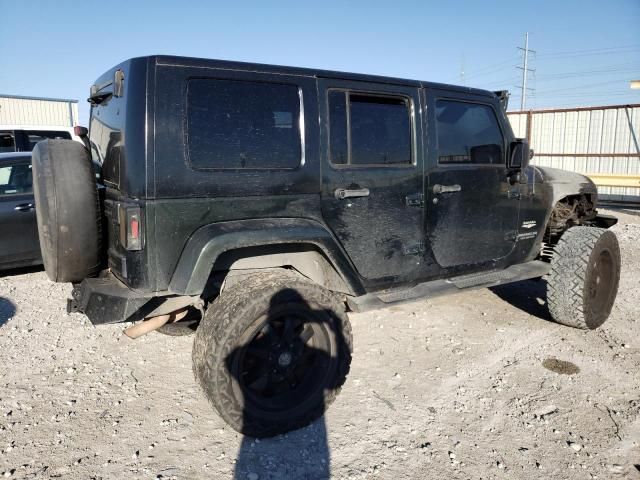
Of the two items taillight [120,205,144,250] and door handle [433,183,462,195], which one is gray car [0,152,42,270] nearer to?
taillight [120,205,144,250]

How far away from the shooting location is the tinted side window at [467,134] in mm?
3631

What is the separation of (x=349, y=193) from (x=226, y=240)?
90cm

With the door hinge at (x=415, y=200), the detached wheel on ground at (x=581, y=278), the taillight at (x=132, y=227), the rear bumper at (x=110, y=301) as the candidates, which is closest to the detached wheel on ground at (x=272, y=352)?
the rear bumper at (x=110, y=301)

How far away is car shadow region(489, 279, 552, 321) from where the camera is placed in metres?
5.07

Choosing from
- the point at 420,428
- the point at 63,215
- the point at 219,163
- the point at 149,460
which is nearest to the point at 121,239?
the point at 63,215

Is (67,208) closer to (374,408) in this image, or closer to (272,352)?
(272,352)

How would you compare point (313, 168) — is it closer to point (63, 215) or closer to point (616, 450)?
point (63, 215)

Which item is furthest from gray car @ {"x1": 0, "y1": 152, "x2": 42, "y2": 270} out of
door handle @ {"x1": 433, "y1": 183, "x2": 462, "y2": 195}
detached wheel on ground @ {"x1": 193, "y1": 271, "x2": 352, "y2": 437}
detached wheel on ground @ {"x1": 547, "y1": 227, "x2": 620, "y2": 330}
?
detached wheel on ground @ {"x1": 547, "y1": 227, "x2": 620, "y2": 330}

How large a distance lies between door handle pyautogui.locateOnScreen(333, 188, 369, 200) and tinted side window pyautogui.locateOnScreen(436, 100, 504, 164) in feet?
2.59

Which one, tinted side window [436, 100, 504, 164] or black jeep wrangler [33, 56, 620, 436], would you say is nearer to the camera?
black jeep wrangler [33, 56, 620, 436]

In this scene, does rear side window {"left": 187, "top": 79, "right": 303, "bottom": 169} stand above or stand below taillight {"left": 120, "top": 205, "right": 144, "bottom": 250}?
above

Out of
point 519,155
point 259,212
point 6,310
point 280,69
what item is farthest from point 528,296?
point 6,310

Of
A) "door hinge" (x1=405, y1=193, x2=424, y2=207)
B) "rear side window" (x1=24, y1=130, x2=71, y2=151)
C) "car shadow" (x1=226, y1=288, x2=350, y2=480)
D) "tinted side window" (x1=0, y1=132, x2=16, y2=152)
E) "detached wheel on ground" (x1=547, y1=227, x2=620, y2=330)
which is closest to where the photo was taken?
"car shadow" (x1=226, y1=288, x2=350, y2=480)

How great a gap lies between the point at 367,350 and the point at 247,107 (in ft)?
7.57
